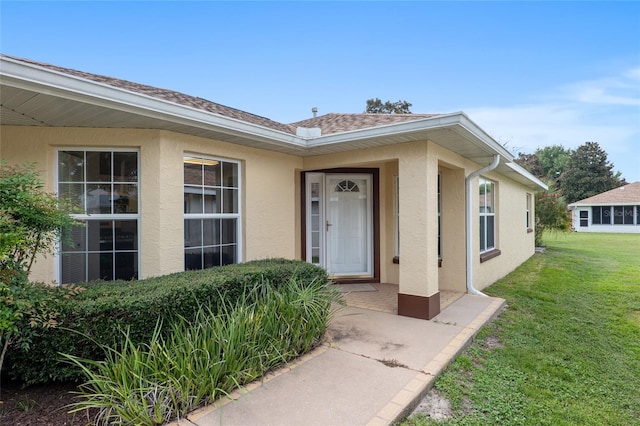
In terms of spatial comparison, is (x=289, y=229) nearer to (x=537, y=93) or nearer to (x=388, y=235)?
(x=388, y=235)

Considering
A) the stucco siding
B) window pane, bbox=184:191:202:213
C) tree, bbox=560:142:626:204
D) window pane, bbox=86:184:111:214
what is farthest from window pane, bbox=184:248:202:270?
tree, bbox=560:142:626:204

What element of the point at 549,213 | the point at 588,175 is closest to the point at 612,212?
the point at 588,175

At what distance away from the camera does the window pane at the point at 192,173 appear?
5.07 m

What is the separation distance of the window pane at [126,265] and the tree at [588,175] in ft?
149

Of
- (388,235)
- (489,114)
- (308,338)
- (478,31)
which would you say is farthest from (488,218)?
(489,114)

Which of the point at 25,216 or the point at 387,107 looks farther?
the point at 387,107

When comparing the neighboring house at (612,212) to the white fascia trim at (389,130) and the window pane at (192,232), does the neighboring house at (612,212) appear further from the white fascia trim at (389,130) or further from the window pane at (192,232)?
the window pane at (192,232)

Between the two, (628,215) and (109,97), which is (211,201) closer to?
(109,97)

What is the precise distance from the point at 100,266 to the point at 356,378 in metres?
3.80

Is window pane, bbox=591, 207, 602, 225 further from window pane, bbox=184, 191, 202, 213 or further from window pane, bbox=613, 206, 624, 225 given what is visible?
window pane, bbox=184, 191, 202, 213

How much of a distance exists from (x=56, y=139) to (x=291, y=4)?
653 cm

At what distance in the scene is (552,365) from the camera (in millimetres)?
3900

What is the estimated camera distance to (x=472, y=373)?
366 centimetres

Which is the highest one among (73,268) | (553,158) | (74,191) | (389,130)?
(553,158)
